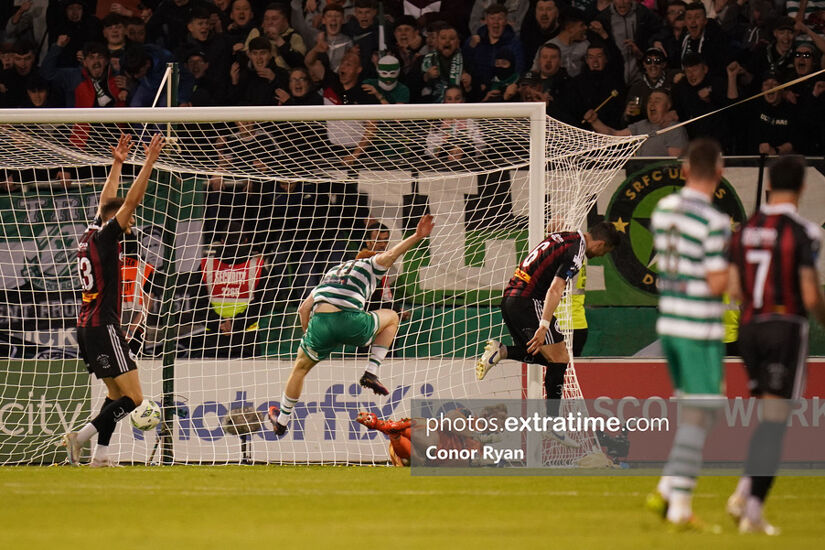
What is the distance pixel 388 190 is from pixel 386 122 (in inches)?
25.7

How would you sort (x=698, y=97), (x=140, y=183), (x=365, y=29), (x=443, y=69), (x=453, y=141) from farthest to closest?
(x=365, y=29), (x=443, y=69), (x=698, y=97), (x=453, y=141), (x=140, y=183)

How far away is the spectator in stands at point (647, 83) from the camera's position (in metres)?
11.9

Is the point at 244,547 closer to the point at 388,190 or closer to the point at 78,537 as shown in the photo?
the point at 78,537

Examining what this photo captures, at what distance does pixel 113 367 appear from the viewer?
9.16 m

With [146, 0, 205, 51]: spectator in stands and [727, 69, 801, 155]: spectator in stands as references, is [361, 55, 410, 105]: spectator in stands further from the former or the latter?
[727, 69, 801, 155]: spectator in stands

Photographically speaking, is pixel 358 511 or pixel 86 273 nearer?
pixel 358 511

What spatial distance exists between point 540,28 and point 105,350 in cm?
632

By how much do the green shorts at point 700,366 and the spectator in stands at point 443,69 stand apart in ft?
24.3

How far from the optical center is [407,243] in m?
9.53

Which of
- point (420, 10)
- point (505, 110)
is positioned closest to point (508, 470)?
point (505, 110)

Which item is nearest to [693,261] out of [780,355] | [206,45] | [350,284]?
[780,355]

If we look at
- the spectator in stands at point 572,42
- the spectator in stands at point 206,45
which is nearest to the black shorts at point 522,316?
the spectator in stands at point 572,42

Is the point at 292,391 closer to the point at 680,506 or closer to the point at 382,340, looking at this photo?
the point at 382,340

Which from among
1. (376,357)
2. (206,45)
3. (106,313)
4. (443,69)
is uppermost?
(206,45)
